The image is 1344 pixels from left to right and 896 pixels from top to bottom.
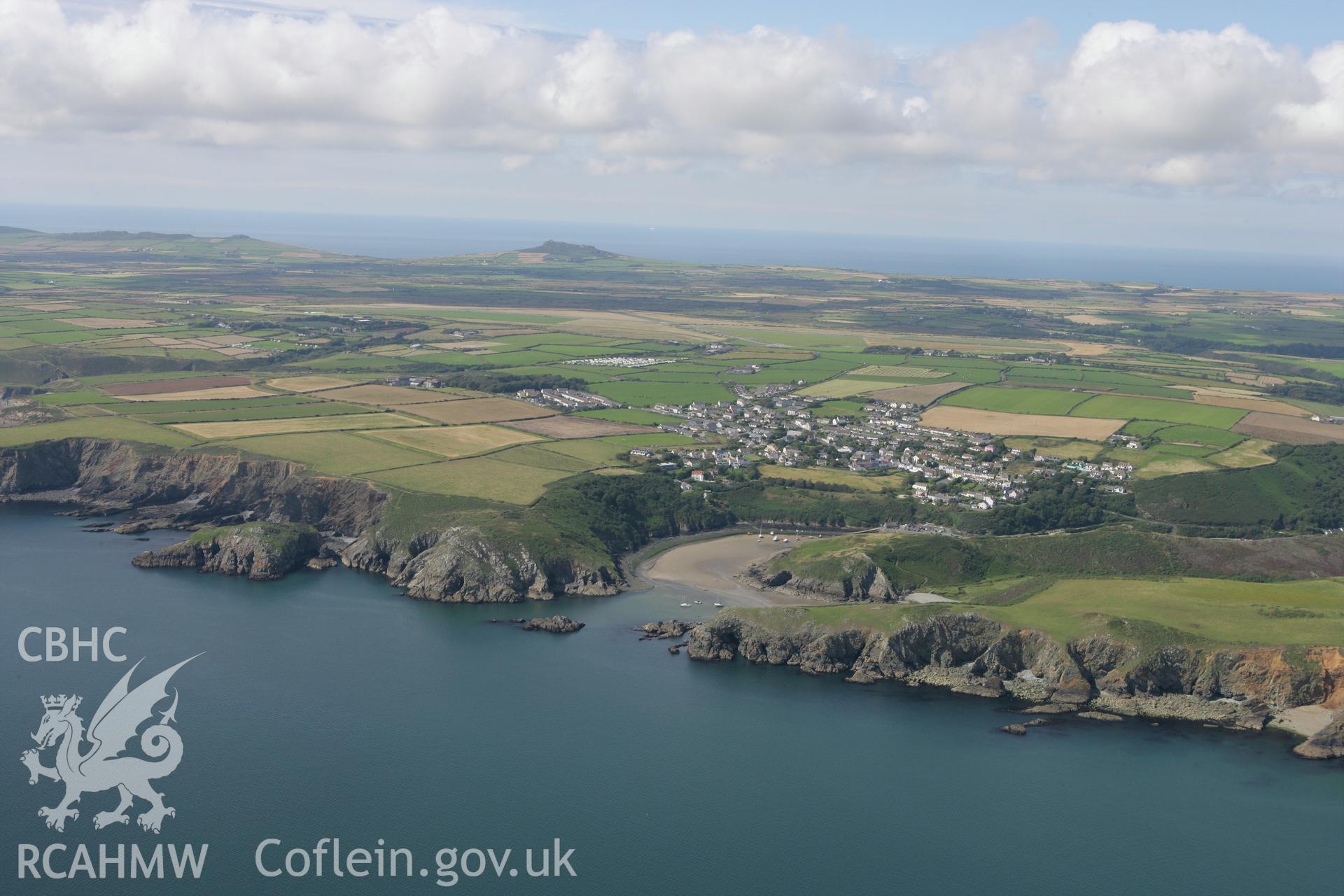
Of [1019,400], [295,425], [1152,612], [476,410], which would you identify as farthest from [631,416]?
[1152,612]

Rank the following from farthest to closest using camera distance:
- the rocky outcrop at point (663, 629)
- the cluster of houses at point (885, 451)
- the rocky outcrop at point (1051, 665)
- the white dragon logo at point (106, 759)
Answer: the cluster of houses at point (885, 451) < the rocky outcrop at point (663, 629) < the rocky outcrop at point (1051, 665) < the white dragon logo at point (106, 759)

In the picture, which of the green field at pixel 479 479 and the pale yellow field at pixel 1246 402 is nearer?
the green field at pixel 479 479

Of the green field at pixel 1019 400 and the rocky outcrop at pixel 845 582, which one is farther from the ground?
the green field at pixel 1019 400

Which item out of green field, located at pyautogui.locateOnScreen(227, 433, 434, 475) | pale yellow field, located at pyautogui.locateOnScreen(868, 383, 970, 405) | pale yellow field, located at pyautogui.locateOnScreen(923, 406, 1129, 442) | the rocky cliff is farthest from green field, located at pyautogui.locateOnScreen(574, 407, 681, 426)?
the rocky cliff

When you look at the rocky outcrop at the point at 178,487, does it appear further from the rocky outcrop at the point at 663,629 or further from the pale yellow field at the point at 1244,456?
the pale yellow field at the point at 1244,456

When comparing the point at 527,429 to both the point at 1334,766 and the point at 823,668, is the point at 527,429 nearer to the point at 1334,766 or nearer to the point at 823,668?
the point at 823,668

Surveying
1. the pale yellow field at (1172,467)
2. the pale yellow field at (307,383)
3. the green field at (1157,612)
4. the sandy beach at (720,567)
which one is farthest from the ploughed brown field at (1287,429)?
the pale yellow field at (307,383)

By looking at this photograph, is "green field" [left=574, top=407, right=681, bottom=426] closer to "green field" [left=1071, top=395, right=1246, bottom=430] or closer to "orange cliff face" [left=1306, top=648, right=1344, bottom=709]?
"green field" [left=1071, top=395, right=1246, bottom=430]
